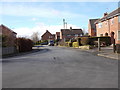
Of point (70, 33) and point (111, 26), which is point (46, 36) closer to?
point (70, 33)

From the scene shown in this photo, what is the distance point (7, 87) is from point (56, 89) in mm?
1860

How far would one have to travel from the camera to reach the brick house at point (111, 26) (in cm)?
2978

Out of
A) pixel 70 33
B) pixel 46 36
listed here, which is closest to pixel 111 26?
pixel 70 33

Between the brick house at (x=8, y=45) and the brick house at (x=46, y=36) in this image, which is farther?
the brick house at (x=46, y=36)

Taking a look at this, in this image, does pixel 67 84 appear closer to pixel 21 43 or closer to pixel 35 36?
pixel 21 43

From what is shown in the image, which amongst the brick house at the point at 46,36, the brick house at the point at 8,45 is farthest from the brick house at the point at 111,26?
the brick house at the point at 46,36

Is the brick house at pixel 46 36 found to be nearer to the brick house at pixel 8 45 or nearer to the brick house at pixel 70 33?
the brick house at pixel 70 33

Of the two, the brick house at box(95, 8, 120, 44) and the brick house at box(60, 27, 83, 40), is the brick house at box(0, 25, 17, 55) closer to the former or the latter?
the brick house at box(95, 8, 120, 44)

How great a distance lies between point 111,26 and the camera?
1287 inches

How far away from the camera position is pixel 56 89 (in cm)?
532

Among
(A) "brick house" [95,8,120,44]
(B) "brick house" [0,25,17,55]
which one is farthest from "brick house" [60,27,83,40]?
(B) "brick house" [0,25,17,55]

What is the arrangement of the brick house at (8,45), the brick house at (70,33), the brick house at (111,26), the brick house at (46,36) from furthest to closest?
the brick house at (46,36) < the brick house at (70,33) < the brick house at (111,26) < the brick house at (8,45)

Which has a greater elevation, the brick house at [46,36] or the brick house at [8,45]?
the brick house at [46,36]

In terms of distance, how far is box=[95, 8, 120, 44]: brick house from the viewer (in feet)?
97.7
